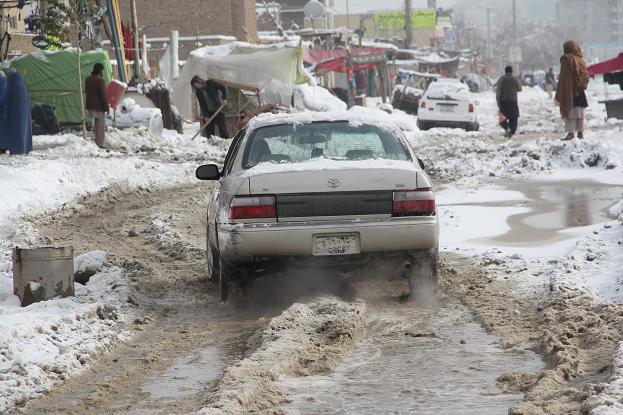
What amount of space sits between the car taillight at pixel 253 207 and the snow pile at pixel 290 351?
2.26ft

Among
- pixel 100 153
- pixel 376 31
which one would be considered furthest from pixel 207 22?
pixel 376 31

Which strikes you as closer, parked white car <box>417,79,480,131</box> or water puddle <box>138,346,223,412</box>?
water puddle <box>138,346,223,412</box>

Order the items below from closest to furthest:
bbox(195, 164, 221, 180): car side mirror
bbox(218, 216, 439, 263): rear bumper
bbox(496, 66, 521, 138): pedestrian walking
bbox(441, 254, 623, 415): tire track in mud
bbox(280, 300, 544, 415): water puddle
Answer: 1. bbox(441, 254, 623, 415): tire track in mud
2. bbox(280, 300, 544, 415): water puddle
3. bbox(218, 216, 439, 263): rear bumper
4. bbox(195, 164, 221, 180): car side mirror
5. bbox(496, 66, 521, 138): pedestrian walking

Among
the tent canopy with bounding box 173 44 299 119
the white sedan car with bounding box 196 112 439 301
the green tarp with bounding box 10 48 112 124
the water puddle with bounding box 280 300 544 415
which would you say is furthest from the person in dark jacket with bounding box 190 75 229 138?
the water puddle with bounding box 280 300 544 415

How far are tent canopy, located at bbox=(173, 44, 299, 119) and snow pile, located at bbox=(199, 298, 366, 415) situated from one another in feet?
78.6

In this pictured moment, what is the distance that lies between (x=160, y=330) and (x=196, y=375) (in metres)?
1.63

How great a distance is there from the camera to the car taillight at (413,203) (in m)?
8.82

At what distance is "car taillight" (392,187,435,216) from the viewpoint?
28.9ft

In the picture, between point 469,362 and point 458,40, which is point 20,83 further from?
point 458,40

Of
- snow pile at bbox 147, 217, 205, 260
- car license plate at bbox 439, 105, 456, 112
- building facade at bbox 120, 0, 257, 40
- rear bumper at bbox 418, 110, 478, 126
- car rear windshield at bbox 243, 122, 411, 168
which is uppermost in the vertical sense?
building facade at bbox 120, 0, 257, 40

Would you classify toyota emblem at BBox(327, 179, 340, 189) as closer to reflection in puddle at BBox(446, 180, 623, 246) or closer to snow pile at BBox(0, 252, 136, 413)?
snow pile at BBox(0, 252, 136, 413)

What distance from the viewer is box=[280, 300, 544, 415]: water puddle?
5984 millimetres

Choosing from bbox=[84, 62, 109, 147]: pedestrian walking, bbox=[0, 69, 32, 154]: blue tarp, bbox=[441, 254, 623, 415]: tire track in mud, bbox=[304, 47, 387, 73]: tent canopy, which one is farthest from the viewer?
bbox=[304, 47, 387, 73]: tent canopy

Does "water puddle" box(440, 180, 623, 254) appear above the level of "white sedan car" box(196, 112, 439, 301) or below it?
below
